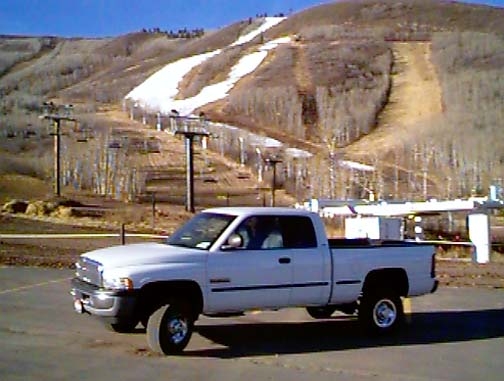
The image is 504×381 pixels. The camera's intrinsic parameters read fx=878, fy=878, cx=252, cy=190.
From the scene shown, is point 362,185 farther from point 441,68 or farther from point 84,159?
point 441,68

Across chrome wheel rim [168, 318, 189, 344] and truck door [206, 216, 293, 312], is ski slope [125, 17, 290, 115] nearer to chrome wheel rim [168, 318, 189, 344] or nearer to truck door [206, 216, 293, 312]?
truck door [206, 216, 293, 312]

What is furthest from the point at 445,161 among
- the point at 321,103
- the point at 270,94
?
the point at 270,94

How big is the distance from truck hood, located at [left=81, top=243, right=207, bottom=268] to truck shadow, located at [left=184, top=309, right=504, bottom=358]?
123cm

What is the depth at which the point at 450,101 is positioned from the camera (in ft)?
384

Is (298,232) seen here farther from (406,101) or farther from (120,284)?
(406,101)

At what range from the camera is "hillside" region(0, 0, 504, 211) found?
3273 inches

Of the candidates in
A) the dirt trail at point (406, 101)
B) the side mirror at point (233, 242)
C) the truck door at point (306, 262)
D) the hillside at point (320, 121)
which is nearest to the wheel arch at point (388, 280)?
the truck door at point (306, 262)

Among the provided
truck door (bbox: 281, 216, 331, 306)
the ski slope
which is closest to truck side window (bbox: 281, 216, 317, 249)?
truck door (bbox: 281, 216, 331, 306)

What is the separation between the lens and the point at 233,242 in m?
11.6

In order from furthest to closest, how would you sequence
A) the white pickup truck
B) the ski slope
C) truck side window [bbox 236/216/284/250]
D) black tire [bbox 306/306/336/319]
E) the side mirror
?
the ski slope < black tire [bbox 306/306/336/319] < truck side window [bbox 236/216/284/250] < the side mirror < the white pickup truck

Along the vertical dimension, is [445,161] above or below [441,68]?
below

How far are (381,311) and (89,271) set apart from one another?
450 centimetres

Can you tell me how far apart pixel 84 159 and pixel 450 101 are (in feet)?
169

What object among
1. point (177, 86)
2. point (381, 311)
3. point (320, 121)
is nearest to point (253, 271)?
point (381, 311)
